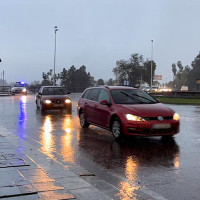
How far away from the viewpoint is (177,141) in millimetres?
9516

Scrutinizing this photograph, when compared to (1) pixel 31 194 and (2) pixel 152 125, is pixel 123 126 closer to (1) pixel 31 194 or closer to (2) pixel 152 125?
(2) pixel 152 125

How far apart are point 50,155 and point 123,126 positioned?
7.82ft

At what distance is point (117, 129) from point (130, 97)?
4.48 feet

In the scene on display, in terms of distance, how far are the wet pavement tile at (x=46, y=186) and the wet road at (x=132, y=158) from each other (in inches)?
30.5

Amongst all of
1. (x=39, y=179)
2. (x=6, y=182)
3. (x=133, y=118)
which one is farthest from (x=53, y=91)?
(x=6, y=182)

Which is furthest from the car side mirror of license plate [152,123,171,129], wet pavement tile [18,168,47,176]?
wet pavement tile [18,168,47,176]

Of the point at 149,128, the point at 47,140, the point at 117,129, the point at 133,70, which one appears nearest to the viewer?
the point at 149,128

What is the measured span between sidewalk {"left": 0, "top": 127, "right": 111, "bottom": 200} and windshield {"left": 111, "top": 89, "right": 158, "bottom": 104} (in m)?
3.55

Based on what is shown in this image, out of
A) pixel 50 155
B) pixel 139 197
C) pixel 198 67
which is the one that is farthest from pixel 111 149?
pixel 198 67

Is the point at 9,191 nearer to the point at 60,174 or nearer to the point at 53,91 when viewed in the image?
the point at 60,174

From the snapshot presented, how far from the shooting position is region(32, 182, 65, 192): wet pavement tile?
4.88m

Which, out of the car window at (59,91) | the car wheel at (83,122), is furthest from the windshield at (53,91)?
the car wheel at (83,122)

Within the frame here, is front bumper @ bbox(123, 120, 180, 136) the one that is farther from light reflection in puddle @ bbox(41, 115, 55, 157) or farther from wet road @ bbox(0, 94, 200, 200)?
light reflection in puddle @ bbox(41, 115, 55, 157)

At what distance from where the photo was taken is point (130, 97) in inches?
412
